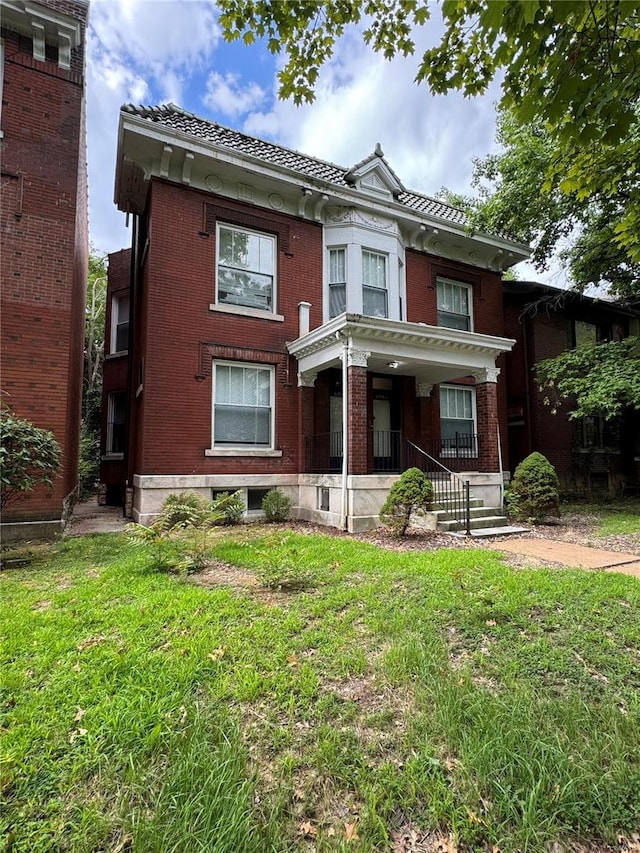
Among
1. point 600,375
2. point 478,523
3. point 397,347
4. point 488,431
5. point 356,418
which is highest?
point 397,347

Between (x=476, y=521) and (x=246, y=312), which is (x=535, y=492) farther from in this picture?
(x=246, y=312)

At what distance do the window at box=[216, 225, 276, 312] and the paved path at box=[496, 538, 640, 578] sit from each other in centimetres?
730

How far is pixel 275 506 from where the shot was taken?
9.37 m

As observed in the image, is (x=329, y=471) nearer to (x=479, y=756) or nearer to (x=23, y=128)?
(x=479, y=756)

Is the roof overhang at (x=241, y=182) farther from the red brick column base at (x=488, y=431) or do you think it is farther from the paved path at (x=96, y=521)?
the paved path at (x=96, y=521)

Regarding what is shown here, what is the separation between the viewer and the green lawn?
186 centimetres

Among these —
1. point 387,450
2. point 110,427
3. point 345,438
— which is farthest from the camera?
point 110,427

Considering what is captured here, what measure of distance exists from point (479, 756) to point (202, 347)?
8.68 metres

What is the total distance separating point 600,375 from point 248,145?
35.7 feet

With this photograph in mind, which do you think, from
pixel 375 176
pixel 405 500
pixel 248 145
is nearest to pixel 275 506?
pixel 405 500

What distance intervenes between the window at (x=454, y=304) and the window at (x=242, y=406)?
5.75m

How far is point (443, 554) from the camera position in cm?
604

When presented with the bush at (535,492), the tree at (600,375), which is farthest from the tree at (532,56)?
the tree at (600,375)

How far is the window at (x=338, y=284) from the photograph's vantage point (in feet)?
36.1
